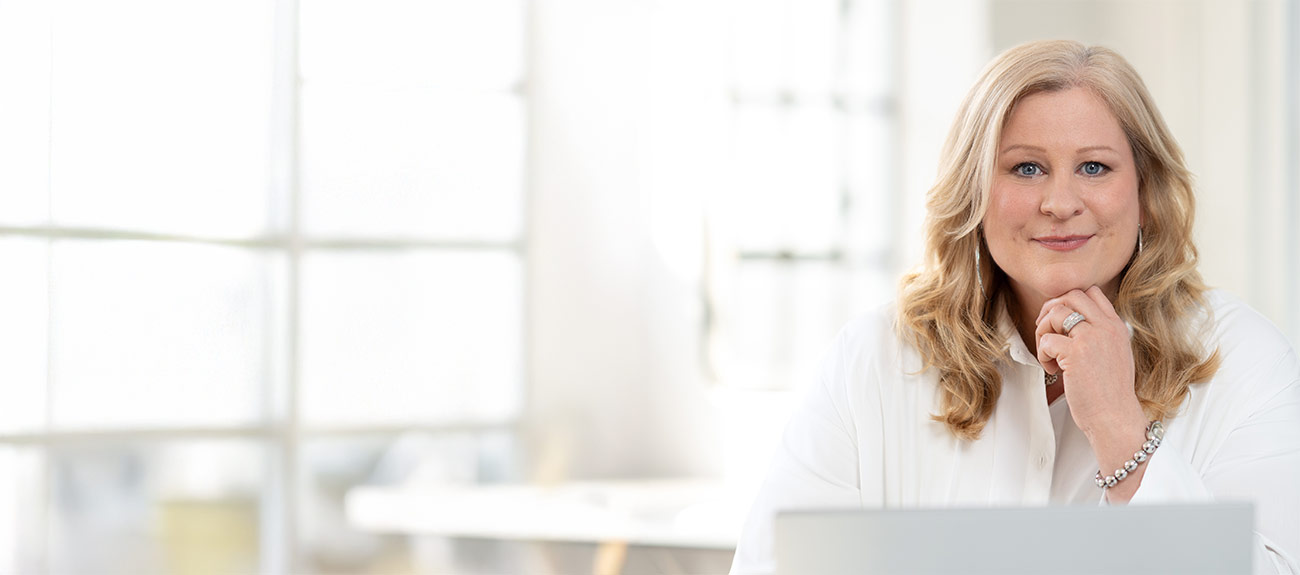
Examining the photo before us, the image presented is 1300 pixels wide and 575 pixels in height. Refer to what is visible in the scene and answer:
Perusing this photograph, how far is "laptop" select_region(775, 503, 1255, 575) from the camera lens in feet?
1.97

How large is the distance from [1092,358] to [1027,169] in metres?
0.23

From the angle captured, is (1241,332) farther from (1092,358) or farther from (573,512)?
(573,512)

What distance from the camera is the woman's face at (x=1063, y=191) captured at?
48.2 inches

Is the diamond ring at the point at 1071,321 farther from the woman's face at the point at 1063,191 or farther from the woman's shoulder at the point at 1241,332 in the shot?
the woman's shoulder at the point at 1241,332

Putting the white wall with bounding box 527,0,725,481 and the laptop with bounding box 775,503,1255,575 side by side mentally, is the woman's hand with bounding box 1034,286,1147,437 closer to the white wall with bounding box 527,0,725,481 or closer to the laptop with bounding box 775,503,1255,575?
the laptop with bounding box 775,503,1255,575

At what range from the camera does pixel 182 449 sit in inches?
134

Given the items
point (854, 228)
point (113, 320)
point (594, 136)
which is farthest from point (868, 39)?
point (113, 320)

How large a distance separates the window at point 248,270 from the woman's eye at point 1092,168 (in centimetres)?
272

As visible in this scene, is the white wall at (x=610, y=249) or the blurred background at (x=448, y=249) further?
the white wall at (x=610, y=249)

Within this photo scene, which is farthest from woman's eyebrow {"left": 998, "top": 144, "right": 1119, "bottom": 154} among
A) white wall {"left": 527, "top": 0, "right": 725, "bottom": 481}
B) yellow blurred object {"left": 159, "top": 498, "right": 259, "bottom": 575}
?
yellow blurred object {"left": 159, "top": 498, "right": 259, "bottom": 575}

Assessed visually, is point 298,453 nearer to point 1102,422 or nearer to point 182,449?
point 182,449

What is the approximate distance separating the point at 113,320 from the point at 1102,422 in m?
2.90

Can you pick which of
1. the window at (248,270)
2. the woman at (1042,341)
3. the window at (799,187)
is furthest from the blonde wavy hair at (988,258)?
the window at (248,270)

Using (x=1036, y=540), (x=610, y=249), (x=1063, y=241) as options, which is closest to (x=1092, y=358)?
(x=1063, y=241)
